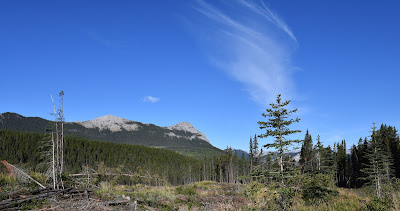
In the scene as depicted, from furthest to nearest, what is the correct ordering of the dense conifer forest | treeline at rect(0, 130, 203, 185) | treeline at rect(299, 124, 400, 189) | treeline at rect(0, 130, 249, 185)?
treeline at rect(0, 130, 249, 185) → treeline at rect(0, 130, 203, 185) → treeline at rect(299, 124, 400, 189) → the dense conifer forest

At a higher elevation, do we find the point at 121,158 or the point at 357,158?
the point at 357,158

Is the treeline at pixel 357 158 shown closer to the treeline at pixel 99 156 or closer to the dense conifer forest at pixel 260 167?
the dense conifer forest at pixel 260 167

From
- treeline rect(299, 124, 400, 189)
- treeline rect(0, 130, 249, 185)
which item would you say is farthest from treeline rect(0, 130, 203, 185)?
treeline rect(299, 124, 400, 189)

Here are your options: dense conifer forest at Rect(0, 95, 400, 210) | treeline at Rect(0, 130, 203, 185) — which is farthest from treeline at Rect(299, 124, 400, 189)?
treeline at Rect(0, 130, 203, 185)

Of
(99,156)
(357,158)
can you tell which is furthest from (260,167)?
(99,156)

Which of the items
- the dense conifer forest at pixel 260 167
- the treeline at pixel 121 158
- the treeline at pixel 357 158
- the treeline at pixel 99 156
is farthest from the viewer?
the treeline at pixel 121 158

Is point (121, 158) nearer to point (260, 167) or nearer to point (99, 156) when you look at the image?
point (99, 156)

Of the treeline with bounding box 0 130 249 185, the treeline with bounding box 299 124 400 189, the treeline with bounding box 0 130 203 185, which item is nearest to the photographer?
the treeline with bounding box 299 124 400 189

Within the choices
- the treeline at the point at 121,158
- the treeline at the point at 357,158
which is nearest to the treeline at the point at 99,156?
the treeline at the point at 121,158

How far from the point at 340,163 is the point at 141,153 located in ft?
310

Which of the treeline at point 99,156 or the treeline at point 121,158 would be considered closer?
the treeline at point 99,156

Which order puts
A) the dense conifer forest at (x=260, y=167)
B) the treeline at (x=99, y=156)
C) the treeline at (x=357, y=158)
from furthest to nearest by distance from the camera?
the treeline at (x=99, y=156) < the treeline at (x=357, y=158) < the dense conifer forest at (x=260, y=167)

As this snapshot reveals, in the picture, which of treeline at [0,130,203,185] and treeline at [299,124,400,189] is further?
treeline at [0,130,203,185]

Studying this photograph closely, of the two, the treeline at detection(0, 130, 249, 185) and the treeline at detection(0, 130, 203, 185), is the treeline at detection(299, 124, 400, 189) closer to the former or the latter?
the treeline at detection(0, 130, 249, 185)
